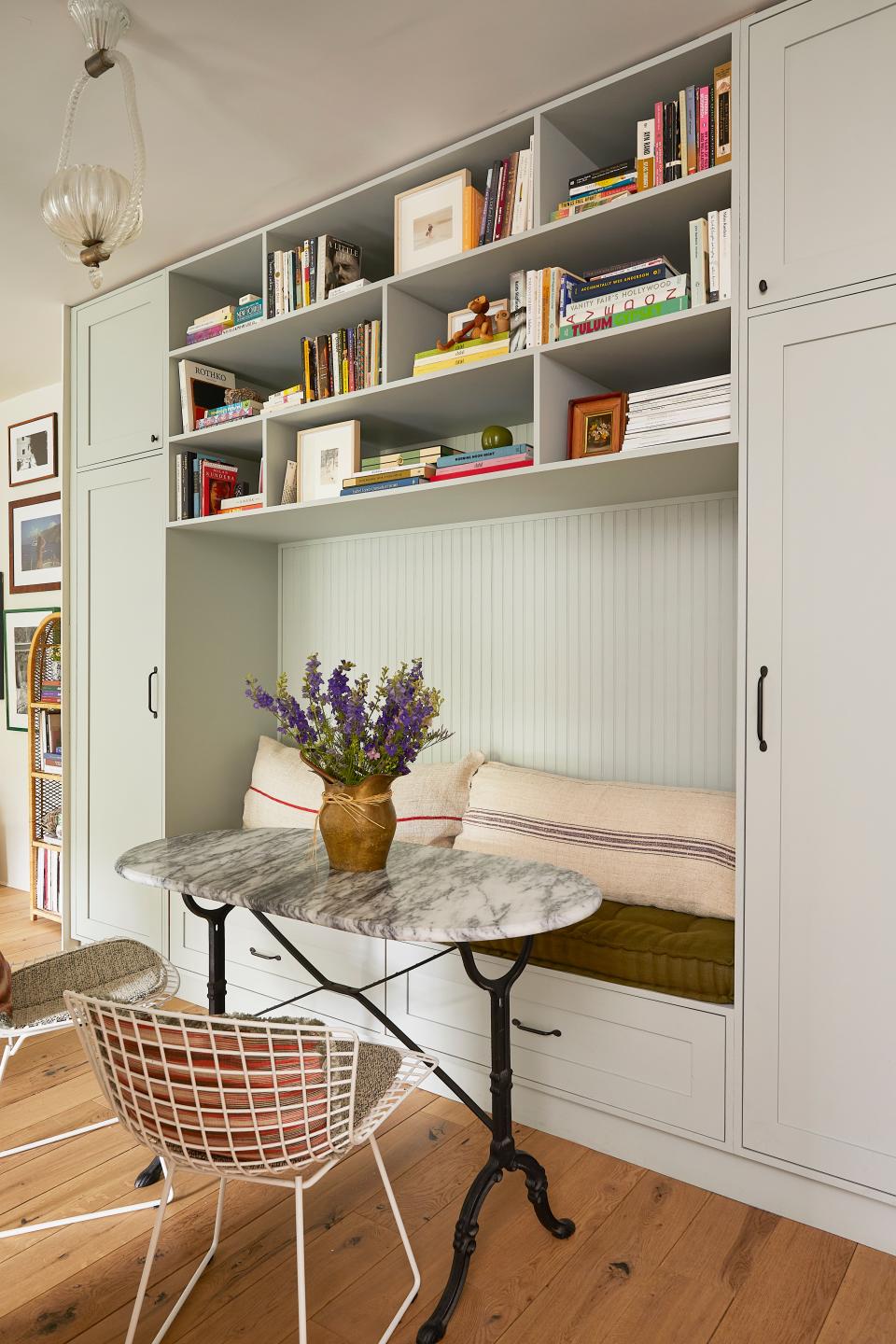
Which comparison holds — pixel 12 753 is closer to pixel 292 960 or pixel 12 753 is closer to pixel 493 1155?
pixel 292 960

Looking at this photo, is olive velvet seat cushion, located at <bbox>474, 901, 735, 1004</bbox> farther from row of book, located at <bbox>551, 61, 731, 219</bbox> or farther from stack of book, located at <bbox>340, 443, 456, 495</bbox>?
row of book, located at <bbox>551, 61, 731, 219</bbox>

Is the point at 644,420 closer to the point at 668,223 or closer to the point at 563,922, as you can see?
the point at 668,223

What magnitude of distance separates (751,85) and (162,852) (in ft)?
7.12

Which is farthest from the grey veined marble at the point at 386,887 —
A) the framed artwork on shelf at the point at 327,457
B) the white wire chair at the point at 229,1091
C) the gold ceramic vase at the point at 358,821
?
the framed artwork on shelf at the point at 327,457

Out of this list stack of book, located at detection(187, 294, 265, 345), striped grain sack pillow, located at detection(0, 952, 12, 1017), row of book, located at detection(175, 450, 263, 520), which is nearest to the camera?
striped grain sack pillow, located at detection(0, 952, 12, 1017)

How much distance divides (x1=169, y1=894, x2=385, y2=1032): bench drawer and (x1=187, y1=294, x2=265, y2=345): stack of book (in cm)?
194

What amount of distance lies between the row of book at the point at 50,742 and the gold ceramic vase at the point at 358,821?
107 inches

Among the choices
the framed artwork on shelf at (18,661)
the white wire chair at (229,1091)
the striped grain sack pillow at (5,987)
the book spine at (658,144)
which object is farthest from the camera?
the framed artwork on shelf at (18,661)

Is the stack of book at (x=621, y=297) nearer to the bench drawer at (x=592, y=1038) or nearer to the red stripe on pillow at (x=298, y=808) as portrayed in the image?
the red stripe on pillow at (x=298, y=808)

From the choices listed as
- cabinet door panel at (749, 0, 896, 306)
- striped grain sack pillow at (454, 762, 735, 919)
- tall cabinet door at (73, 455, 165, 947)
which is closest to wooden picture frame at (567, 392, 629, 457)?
cabinet door panel at (749, 0, 896, 306)

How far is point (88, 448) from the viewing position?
3482 millimetres

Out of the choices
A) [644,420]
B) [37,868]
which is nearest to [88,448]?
[37,868]

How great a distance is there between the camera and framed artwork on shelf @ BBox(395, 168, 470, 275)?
7.84 feet

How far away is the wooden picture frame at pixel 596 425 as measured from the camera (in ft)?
7.16
